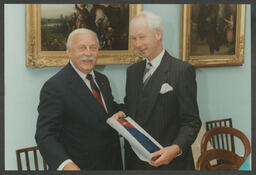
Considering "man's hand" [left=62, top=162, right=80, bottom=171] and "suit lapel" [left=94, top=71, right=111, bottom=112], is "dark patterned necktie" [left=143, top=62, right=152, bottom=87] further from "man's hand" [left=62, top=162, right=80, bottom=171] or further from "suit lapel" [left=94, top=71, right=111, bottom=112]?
"man's hand" [left=62, top=162, right=80, bottom=171]

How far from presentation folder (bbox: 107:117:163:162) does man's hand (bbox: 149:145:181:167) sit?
28 millimetres

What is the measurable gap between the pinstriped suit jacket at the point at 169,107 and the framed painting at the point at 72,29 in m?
0.21

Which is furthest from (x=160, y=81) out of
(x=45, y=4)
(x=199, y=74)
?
(x=45, y=4)

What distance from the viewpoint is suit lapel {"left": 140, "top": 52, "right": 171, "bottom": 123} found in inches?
71.8

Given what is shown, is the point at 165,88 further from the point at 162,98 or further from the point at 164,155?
the point at 164,155

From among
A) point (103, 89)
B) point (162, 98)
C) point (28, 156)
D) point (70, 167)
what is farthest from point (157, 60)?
point (28, 156)

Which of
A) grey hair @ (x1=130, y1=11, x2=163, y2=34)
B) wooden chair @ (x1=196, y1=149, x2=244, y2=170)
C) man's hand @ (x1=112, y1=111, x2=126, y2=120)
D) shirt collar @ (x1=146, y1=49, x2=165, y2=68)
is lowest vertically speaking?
wooden chair @ (x1=196, y1=149, x2=244, y2=170)

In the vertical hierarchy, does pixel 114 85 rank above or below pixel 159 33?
below

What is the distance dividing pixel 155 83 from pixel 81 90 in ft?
1.51

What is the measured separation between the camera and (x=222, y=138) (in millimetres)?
2068

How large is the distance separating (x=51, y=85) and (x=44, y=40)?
282 millimetres

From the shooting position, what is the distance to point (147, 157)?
1.83 metres

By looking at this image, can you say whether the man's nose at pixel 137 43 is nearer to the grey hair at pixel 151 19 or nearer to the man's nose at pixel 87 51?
the grey hair at pixel 151 19

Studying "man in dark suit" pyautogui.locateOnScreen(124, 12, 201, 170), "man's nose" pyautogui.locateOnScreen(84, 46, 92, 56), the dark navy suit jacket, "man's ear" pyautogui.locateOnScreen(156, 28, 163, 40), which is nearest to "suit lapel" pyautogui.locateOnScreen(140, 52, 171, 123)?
"man in dark suit" pyautogui.locateOnScreen(124, 12, 201, 170)
